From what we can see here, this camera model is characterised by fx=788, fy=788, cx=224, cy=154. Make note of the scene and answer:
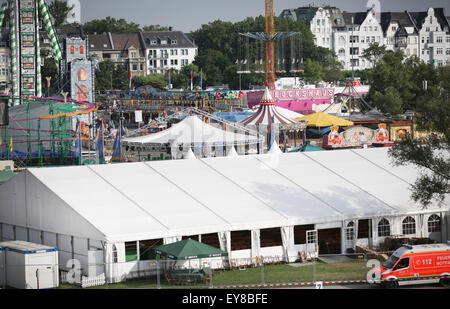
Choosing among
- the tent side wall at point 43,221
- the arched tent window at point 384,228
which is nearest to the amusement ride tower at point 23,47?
the tent side wall at point 43,221

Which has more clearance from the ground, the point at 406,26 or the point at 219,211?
the point at 406,26

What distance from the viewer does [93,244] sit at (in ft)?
72.9

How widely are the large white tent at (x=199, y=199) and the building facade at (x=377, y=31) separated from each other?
93.0 meters

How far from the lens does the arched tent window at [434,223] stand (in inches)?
1044

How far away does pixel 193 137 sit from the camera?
1578 inches

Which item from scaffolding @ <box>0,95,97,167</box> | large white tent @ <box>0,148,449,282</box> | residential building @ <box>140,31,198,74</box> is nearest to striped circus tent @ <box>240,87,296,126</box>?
scaffolding @ <box>0,95,97,167</box>

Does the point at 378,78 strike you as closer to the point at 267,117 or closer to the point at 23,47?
the point at 267,117

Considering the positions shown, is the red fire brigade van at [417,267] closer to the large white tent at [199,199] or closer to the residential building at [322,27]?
the large white tent at [199,199]

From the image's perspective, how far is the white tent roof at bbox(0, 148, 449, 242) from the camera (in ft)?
75.6

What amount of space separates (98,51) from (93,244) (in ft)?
360

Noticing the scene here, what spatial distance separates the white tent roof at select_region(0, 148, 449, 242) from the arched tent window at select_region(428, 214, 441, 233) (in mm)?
336

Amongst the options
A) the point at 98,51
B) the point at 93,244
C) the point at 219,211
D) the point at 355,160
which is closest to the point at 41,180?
the point at 93,244

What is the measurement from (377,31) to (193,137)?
104 m

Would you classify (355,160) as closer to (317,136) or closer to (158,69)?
(317,136)
